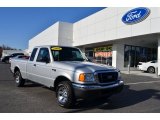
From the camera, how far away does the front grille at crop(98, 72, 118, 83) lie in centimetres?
637

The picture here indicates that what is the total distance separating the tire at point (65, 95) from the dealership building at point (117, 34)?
12.3m

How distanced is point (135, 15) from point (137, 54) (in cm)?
858

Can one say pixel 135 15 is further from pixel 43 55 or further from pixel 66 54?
pixel 43 55

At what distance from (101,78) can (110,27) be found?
657 inches

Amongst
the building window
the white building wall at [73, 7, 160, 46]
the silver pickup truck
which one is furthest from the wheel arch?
the building window

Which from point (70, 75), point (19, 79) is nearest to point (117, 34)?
point (19, 79)

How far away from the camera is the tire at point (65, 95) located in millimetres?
6301

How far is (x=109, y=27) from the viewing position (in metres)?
22.6

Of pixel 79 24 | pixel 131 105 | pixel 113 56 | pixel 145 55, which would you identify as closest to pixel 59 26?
pixel 79 24

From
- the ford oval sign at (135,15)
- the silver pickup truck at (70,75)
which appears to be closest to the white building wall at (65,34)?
the ford oval sign at (135,15)

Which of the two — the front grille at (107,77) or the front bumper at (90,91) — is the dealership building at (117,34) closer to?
the front grille at (107,77)

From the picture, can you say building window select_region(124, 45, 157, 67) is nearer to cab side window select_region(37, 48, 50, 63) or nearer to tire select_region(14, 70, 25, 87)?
tire select_region(14, 70, 25, 87)
